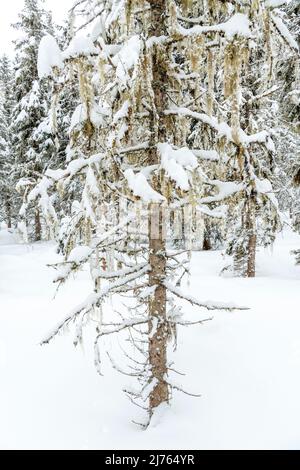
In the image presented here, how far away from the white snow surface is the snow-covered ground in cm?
367

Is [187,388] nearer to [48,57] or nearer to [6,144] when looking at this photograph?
[48,57]

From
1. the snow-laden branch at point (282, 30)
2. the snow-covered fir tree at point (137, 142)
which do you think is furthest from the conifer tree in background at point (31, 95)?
the snow-laden branch at point (282, 30)

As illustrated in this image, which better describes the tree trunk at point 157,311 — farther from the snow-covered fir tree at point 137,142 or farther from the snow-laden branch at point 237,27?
the snow-laden branch at point 237,27

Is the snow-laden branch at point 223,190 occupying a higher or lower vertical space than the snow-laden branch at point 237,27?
lower

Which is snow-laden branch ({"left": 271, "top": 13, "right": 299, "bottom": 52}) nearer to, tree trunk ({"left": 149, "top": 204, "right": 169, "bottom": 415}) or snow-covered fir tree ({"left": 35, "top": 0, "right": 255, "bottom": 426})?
snow-covered fir tree ({"left": 35, "top": 0, "right": 255, "bottom": 426})

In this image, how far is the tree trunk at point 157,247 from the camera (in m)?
5.20

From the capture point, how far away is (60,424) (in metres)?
6.46

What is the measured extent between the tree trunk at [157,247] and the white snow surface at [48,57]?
1.18m

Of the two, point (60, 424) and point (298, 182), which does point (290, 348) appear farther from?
point (298, 182)

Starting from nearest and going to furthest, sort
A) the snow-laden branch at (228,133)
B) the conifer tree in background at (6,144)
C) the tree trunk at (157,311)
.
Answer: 1. the snow-laden branch at (228,133)
2. the tree trunk at (157,311)
3. the conifer tree in background at (6,144)

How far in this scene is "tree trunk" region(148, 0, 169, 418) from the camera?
5199mm

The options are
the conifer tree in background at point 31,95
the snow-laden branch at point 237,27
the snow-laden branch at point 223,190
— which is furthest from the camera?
the conifer tree in background at point 31,95

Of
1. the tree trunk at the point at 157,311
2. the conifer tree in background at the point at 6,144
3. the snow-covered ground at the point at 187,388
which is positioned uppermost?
the conifer tree in background at the point at 6,144
